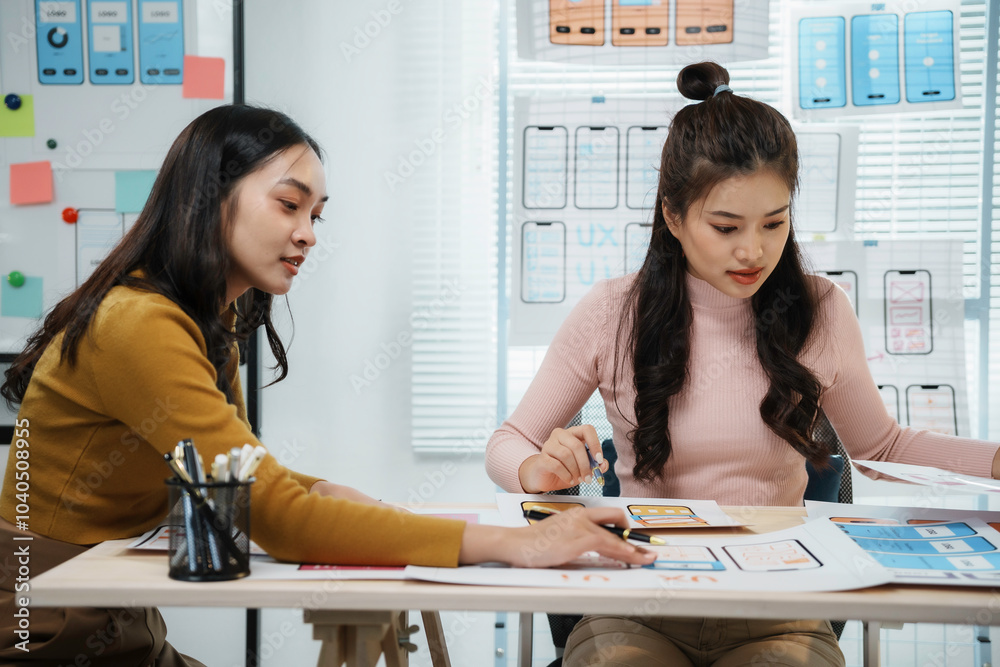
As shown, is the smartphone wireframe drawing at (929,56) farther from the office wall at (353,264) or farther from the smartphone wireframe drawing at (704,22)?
the office wall at (353,264)

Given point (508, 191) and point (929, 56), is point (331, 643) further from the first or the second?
point (929, 56)

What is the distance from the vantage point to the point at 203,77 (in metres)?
2.09

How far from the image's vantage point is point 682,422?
1353mm

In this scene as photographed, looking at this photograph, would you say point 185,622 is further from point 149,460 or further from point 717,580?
point 717,580

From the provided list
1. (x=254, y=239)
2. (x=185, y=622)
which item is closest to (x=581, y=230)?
(x=254, y=239)

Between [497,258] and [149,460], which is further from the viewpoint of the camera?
[497,258]

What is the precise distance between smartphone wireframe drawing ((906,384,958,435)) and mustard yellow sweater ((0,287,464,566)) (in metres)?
1.69

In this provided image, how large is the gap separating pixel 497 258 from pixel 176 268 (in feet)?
3.88

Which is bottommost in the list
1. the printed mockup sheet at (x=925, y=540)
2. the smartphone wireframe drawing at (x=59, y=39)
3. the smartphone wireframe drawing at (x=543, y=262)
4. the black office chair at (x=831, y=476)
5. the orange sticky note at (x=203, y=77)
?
the black office chair at (x=831, y=476)

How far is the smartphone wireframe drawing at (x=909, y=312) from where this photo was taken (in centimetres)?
207
